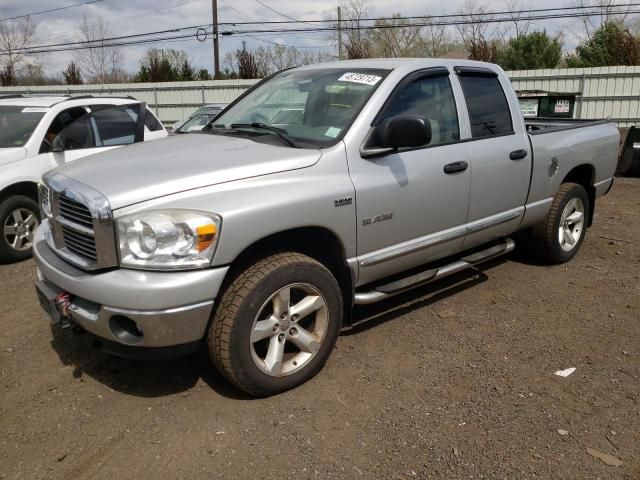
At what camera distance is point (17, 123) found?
6.45 metres

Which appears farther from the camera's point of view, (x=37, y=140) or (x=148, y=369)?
(x=37, y=140)

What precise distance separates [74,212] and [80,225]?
11 cm

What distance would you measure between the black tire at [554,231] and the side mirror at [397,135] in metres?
2.37

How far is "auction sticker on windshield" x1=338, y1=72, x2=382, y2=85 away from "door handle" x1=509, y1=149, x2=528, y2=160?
1382 millimetres

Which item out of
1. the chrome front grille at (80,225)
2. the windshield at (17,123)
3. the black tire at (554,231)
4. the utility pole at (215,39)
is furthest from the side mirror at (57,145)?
the utility pole at (215,39)

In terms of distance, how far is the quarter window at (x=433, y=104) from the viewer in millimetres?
3781

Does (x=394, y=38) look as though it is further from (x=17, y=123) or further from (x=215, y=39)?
(x=17, y=123)

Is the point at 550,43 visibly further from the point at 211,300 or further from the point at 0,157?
the point at 211,300

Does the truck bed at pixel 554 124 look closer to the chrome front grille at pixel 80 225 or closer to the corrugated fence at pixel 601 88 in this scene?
the chrome front grille at pixel 80 225

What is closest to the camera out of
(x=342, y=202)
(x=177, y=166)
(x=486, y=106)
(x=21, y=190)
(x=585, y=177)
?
(x=177, y=166)

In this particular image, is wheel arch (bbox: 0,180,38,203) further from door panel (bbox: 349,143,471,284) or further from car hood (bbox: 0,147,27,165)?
door panel (bbox: 349,143,471,284)

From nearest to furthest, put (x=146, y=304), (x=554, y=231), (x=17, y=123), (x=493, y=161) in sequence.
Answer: (x=146, y=304) → (x=493, y=161) → (x=554, y=231) → (x=17, y=123)

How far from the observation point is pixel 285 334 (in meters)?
3.16

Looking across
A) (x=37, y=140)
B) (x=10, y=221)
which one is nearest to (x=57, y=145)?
(x=37, y=140)
